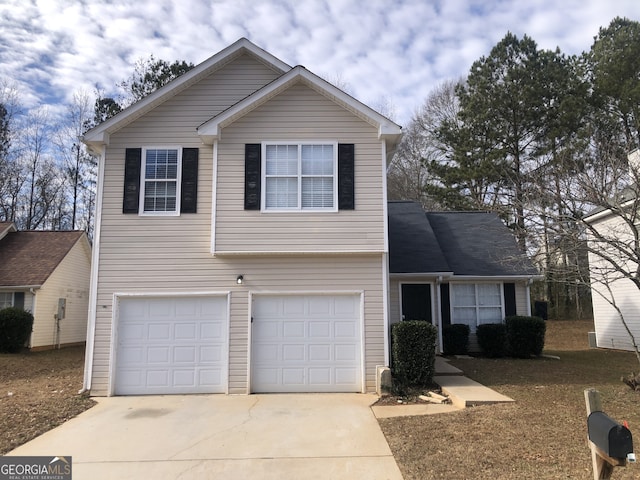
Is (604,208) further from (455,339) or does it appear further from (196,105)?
(196,105)

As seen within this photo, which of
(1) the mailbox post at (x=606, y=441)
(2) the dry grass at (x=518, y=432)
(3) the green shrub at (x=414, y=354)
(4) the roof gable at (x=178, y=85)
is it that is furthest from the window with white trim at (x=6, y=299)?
(1) the mailbox post at (x=606, y=441)

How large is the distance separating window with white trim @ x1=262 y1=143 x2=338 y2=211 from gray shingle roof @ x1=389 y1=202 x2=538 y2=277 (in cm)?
491

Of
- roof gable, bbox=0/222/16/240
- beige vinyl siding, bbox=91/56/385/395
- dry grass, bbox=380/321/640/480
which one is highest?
roof gable, bbox=0/222/16/240

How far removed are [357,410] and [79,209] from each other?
28.7 meters

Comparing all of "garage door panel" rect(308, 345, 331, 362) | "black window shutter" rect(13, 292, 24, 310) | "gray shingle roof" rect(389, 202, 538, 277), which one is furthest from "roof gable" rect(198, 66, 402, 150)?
"black window shutter" rect(13, 292, 24, 310)

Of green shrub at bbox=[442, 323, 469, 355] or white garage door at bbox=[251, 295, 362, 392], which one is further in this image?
green shrub at bbox=[442, 323, 469, 355]

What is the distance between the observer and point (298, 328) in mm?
9883

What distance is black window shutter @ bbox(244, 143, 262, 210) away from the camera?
9.90m

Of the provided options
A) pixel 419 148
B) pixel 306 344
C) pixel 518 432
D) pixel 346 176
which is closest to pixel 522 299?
pixel 346 176

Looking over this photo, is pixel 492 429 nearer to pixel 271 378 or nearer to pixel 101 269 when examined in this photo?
pixel 271 378

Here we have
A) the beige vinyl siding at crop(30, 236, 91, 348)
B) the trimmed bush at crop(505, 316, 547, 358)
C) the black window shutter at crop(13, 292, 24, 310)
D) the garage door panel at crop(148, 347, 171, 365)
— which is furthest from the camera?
the beige vinyl siding at crop(30, 236, 91, 348)

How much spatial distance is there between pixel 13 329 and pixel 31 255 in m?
4.01

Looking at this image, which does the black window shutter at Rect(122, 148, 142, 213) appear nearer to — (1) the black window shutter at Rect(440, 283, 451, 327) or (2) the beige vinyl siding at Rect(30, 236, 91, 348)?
(1) the black window shutter at Rect(440, 283, 451, 327)

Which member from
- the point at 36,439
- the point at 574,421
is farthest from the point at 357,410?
the point at 36,439
